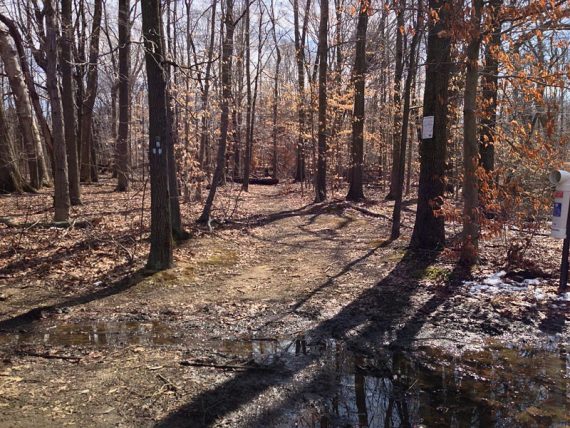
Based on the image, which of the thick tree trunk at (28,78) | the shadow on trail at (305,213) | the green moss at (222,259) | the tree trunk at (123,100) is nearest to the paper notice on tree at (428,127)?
the green moss at (222,259)

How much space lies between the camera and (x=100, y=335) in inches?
206

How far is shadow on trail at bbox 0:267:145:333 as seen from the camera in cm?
545

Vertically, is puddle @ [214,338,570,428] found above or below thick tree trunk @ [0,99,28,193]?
below

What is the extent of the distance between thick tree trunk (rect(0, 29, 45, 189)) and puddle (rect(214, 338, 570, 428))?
1209cm

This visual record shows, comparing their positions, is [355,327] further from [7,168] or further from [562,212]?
[7,168]

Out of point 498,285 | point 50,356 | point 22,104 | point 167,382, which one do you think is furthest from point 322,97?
point 167,382

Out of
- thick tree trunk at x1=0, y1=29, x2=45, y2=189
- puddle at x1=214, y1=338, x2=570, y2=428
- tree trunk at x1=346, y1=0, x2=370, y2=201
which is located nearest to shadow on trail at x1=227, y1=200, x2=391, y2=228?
tree trunk at x1=346, y1=0, x2=370, y2=201

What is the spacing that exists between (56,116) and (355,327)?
24.9 feet

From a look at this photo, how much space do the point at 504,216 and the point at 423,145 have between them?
1.84m

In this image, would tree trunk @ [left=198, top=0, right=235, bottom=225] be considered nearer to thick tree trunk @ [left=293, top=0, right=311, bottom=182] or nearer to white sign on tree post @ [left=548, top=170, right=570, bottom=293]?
white sign on tree post @ [left=548, top=170, right=570, bottom=293]

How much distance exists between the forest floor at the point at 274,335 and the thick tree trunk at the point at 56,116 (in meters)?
0.57

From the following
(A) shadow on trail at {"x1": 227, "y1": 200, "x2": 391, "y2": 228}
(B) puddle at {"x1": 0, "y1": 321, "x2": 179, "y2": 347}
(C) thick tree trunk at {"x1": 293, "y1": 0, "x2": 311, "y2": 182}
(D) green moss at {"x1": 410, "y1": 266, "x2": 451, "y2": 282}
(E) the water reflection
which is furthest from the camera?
(C) thick tree trunk at {"x1": 293, "y1": 0, "x2": 311, "y2": 182}

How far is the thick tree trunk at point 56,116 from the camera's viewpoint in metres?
9.20

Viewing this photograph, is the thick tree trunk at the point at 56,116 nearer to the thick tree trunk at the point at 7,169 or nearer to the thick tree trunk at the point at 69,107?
the thick tree trunk at the point at 69,107
